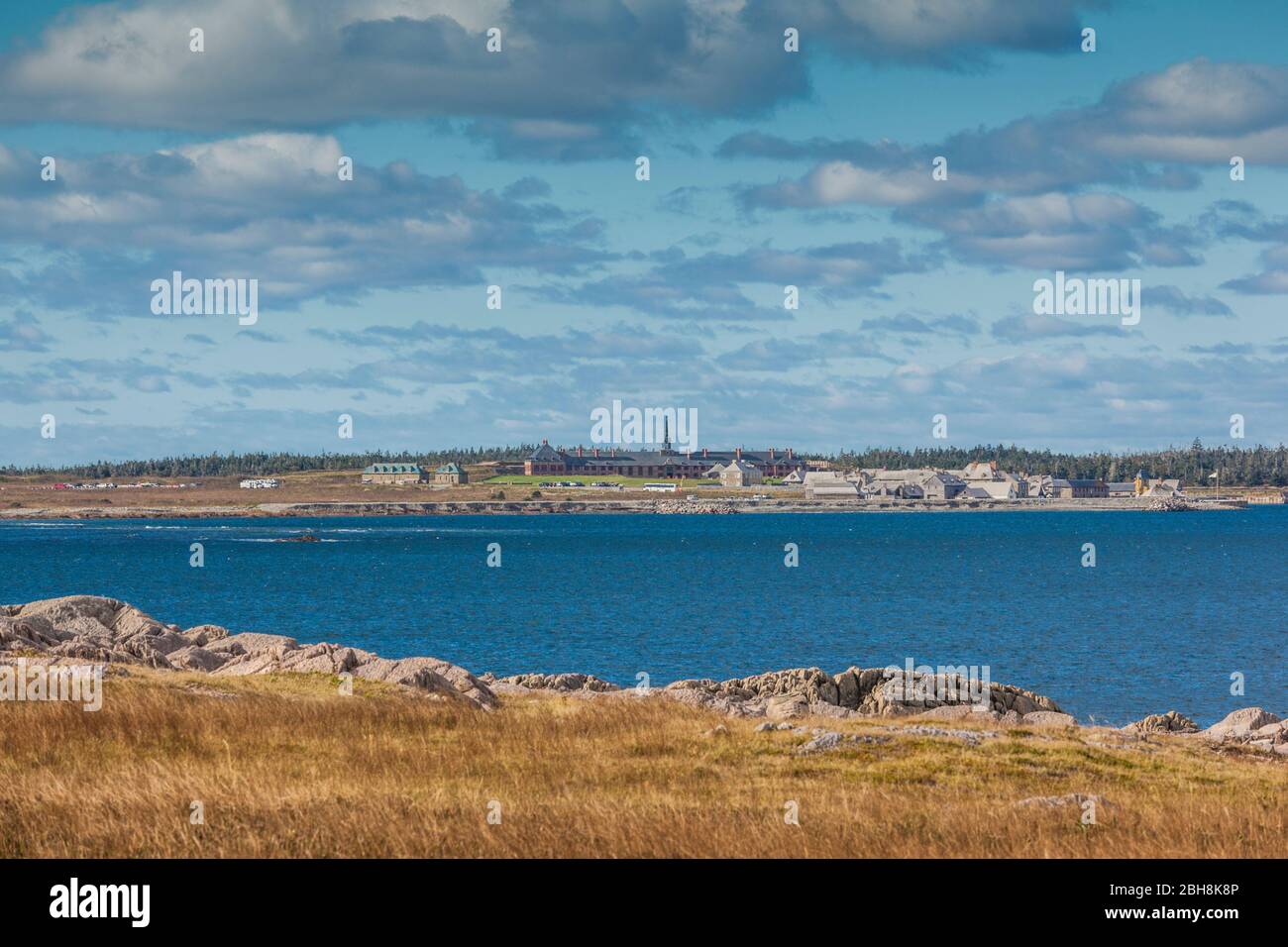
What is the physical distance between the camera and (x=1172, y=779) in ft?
68.6

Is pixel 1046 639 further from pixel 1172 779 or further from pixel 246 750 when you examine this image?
pixel 246 750

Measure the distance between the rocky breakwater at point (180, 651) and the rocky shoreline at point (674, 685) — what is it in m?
0.06

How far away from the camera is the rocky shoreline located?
30.6 metres

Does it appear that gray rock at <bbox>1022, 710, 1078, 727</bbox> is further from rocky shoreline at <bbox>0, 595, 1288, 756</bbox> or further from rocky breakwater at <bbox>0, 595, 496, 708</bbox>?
rocky breakwater at <bbox>0, 595, 496, 708</bbox>

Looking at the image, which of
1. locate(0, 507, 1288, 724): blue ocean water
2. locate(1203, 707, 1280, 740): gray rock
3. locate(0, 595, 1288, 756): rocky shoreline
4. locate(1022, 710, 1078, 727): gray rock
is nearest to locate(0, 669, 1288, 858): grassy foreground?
locate(0, 595, 1288, 756): rocky shoreline

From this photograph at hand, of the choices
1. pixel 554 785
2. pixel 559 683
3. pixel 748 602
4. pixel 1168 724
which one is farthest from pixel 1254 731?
pixel 748 602

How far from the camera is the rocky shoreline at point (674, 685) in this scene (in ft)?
100

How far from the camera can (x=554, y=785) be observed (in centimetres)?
1747

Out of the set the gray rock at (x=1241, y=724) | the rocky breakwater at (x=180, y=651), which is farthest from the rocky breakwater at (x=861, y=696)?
the rocky breakwater at (x=180, y=651)

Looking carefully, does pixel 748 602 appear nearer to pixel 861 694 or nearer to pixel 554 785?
pixel 861 694

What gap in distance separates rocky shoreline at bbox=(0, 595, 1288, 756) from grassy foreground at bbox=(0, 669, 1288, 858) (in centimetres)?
360

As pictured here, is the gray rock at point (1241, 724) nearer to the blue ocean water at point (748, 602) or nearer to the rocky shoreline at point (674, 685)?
the rocky shoreline at point (674, 685)

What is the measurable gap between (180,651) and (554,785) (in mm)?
25256
